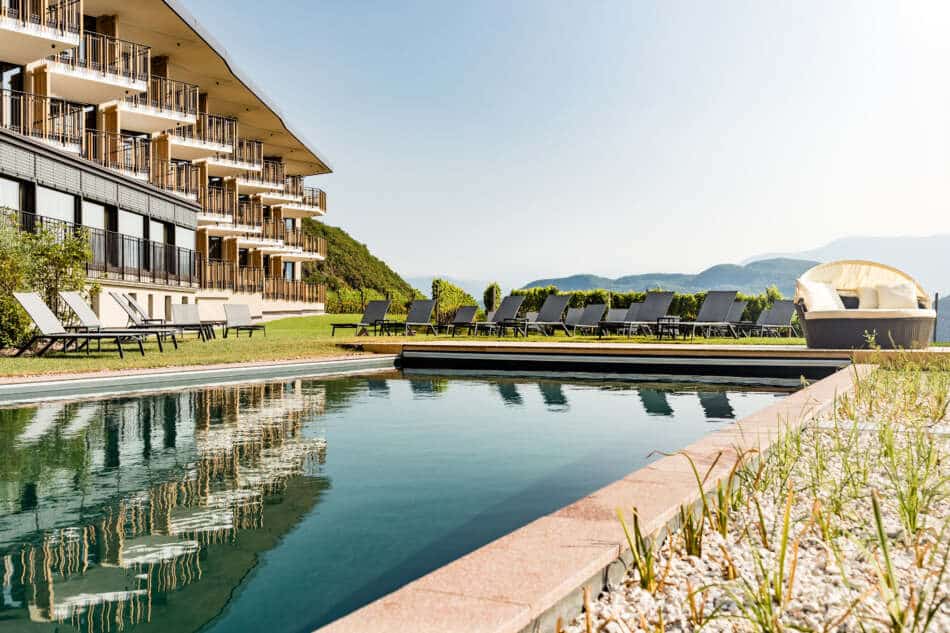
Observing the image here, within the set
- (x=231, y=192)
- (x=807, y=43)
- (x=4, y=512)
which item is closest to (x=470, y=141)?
(x=231, y=192)

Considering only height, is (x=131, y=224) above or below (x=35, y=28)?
below

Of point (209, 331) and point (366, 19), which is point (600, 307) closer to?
point (209, 331)

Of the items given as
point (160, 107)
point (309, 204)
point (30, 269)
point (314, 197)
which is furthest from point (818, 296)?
point (314, 197)

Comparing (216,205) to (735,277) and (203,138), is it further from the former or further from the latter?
(735,277)

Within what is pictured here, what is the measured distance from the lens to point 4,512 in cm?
354

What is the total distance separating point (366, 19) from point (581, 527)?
76.8 ft

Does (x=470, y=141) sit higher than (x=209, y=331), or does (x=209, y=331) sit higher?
(x=470, y=141)

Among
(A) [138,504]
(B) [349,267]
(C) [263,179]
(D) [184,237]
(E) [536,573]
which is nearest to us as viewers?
(E) [536,573]

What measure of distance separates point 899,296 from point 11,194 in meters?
17.4

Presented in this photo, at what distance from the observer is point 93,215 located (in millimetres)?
18281

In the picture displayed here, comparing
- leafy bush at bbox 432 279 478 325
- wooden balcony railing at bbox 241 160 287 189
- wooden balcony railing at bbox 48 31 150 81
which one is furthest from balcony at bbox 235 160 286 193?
leafy bush at bbox 432 279 478 325

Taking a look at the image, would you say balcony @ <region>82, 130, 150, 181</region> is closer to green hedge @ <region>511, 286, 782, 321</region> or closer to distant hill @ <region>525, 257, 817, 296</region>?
green hedge @ <region>511, 286, 782, 321</region>

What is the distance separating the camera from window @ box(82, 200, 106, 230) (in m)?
17.8

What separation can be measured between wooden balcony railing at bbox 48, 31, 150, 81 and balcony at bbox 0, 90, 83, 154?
5.06ft
